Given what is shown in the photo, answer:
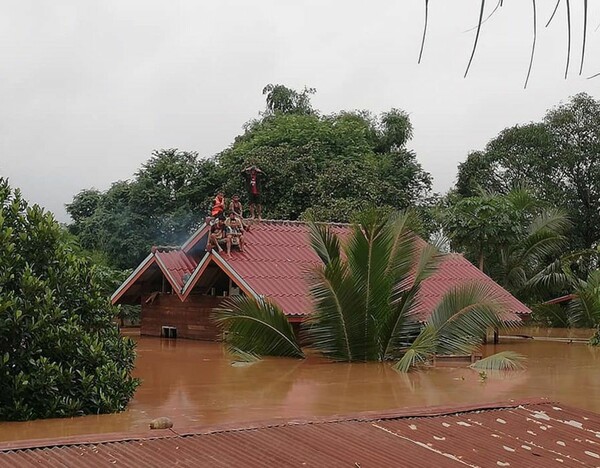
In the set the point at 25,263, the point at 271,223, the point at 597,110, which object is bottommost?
the point at 25,263

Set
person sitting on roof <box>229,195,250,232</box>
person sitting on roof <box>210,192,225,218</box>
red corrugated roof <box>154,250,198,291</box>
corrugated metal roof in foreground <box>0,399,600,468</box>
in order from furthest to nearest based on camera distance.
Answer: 1. red corrugated roof <box>154,250,198,291</box>
2. person sitting on roof <box>229,195,250,232</box>
3. person sitting on roof <box>210,192,225,218</box>
4. corrugated metal roof in foreground <box>0,399,600,468</box>

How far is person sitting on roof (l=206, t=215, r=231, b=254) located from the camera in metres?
17.5

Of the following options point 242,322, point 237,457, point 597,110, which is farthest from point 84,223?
point 237,457

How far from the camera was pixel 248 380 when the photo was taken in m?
11.3

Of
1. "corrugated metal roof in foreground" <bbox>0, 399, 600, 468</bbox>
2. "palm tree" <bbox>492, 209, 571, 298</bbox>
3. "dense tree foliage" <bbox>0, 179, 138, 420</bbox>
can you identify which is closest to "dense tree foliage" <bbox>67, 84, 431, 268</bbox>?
"palm tree" <bbox>492, 209, 571, 298</bbox>

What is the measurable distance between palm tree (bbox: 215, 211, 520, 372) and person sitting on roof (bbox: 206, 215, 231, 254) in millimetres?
3839

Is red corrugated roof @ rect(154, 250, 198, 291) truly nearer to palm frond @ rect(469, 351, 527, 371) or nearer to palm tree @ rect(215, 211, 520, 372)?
palm tree @ rect(215, 211, 520, 372)

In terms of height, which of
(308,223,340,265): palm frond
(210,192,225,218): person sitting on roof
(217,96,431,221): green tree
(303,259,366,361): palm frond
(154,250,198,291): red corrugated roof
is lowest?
(303,259,366,361): palm frond

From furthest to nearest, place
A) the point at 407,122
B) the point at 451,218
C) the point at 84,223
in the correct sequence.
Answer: the point at 407,122
the point at 84,223
the point at 451,218

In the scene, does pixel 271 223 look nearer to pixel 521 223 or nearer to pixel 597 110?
pixel 521 223

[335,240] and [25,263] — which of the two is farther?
[335,240]

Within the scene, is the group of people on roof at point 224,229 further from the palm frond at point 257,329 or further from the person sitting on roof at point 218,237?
the palm frond at point 257,329

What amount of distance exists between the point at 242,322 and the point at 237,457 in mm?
8877

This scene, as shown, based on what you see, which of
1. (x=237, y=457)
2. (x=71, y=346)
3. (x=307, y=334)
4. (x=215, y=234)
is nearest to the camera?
(x=237, y=457)
